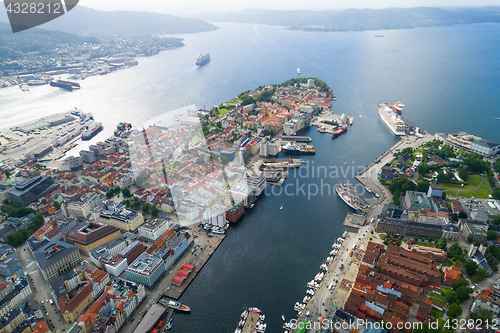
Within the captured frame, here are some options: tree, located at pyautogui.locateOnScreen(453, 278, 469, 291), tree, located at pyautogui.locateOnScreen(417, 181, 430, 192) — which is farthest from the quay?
tree, located at pyautogui.locateOnScreen(453, 278, 469, 291)

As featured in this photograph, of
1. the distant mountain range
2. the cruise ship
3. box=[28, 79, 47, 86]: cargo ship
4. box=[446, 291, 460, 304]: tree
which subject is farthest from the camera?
the distant mountain range

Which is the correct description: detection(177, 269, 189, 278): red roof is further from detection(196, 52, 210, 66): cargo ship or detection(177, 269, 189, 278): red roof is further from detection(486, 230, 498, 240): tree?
detection(196, 52, 210, 66): cargo ship

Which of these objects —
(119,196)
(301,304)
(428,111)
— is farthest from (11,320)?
(428,111)

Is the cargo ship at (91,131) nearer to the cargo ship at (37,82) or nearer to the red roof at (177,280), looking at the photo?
the red roof at (177,280)

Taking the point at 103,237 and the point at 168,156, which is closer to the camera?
the point at 103,237

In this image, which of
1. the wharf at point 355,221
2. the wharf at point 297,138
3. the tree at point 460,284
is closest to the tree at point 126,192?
the wharf at point 355,221

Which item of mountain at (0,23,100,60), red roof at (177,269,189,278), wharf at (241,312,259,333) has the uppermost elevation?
mountain at (0,23,100,60)

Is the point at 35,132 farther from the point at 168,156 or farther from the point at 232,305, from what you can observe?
the point at 232,305
